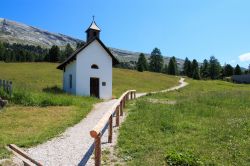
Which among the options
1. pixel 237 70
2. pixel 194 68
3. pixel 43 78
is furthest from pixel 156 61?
pixel 43 78

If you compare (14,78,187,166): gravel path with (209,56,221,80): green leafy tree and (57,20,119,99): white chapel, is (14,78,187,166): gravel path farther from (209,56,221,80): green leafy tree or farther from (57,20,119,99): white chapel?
(209,56,221,80): green leafy tree

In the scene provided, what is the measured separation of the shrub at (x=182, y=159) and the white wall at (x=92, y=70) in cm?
2689

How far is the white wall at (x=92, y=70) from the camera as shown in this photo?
117 feet

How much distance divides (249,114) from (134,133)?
23.2 ft

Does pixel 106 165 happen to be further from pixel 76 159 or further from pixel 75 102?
pixel 75 102

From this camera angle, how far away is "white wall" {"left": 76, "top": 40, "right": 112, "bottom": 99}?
1406 inches

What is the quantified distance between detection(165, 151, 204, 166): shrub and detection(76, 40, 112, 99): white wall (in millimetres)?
26885

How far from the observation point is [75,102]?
2472 centimetres

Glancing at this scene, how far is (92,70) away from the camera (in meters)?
36.4

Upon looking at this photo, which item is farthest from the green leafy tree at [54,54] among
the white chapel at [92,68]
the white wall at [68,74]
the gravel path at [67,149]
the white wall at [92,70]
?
the gravel path at [67,149]

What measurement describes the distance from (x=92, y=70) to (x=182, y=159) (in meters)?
27.9

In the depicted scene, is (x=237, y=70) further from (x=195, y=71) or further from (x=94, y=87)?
(x=94, y=87)

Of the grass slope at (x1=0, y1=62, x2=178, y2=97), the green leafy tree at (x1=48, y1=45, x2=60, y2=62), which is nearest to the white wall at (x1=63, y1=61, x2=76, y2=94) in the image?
the grass slope at (x1=0, y1=62, x2=178, y2=97)

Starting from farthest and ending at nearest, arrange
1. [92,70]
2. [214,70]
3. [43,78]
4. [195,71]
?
[214,70] < [195,71] < [43,78] < [92,70]
